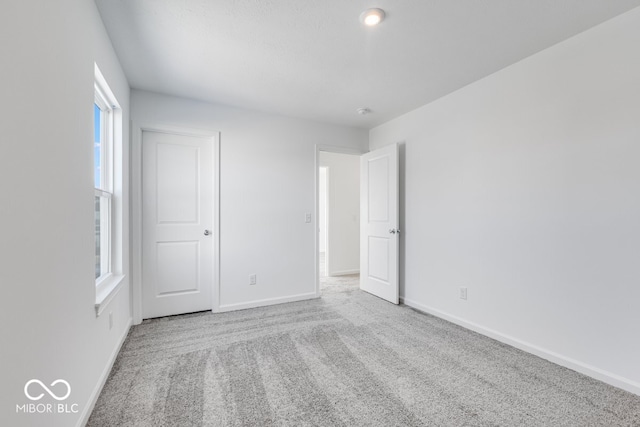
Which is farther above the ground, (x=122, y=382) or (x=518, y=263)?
(x=518, y=263)

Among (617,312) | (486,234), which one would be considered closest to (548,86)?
(486,234)

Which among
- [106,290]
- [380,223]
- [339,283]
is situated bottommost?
Result: [339,283]

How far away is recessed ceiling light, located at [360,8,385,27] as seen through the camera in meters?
1.74

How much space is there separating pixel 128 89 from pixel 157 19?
1226 mm

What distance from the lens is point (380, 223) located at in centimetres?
378

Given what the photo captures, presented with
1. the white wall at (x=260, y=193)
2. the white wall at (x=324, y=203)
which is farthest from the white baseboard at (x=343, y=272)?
the white wall at (x=260, y=193)

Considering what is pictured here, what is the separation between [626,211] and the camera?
5.86ft

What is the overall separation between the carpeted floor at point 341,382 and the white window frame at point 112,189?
0.69 m

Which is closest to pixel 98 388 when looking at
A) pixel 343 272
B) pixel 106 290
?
pixel 106 290

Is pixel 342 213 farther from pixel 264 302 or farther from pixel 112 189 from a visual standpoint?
pixel 112 189

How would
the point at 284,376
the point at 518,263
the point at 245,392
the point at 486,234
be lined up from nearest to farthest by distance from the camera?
the point at 245,392, the point at 284,376, the point at 518,263, the point at 486,234

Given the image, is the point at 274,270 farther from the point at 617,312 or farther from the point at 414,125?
the point at 617,312

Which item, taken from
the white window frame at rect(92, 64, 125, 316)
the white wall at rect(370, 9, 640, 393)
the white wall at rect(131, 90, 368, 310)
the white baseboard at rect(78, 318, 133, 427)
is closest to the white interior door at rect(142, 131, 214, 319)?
the white wall at rect(131, 90, 368, 310)

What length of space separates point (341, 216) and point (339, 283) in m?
1.28
